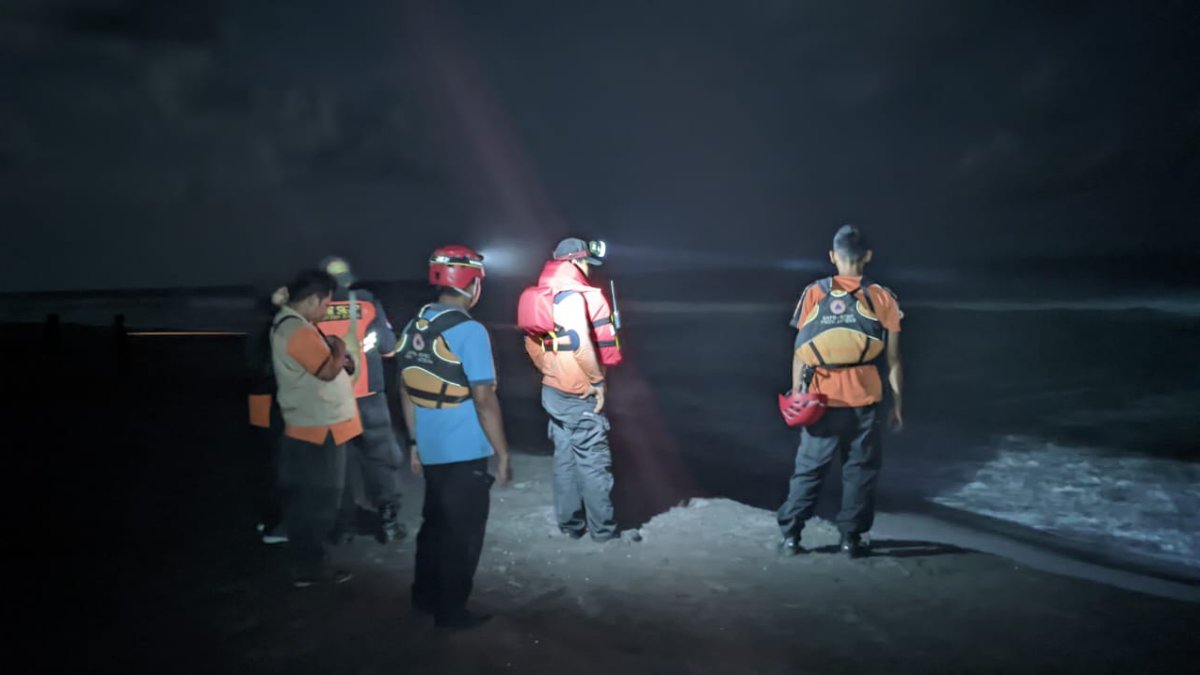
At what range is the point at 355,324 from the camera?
6090 millimetres

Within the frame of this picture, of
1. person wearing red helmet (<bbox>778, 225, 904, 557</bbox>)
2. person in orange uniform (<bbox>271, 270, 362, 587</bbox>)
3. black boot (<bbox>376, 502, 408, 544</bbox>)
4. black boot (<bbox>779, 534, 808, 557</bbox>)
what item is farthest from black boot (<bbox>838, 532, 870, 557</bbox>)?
person in orange uniform (<bbox>271, 270, 362, 587</bbox>)

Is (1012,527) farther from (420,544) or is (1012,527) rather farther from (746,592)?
(420,544)

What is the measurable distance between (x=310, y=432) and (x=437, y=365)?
1.29 metres

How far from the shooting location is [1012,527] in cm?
711

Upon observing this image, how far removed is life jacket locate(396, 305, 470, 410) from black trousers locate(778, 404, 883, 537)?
2.57m

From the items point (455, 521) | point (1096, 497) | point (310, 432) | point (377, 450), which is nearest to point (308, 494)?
point (310, 432)

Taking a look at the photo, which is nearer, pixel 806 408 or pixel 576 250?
pixel 806 408

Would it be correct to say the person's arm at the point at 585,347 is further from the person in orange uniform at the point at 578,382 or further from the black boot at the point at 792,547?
the black boot at the point at 792,547

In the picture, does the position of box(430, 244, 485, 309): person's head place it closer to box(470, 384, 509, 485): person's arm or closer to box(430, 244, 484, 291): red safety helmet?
box(430, 244, 484, 291): red safety helmet

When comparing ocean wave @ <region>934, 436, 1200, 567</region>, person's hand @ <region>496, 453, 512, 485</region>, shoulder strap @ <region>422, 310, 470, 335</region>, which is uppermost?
shoulder strap @ <region>422, 310, 470, 335</region>

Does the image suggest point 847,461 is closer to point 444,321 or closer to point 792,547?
point 792,547

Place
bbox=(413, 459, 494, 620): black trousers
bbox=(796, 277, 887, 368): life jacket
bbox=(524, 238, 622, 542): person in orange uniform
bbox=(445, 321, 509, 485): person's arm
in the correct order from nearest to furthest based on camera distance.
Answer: bbox=(445, 321, 509, 485): person's arm → bbox=(413, 459, 494, 620): black trousers → bbox=(796, 277, 887, 368): life jacket → bbox=(524, 238, 622, 542): person in orange uniform

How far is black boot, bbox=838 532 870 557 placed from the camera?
5.92m

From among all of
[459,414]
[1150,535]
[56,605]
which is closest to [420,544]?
[459,414]
